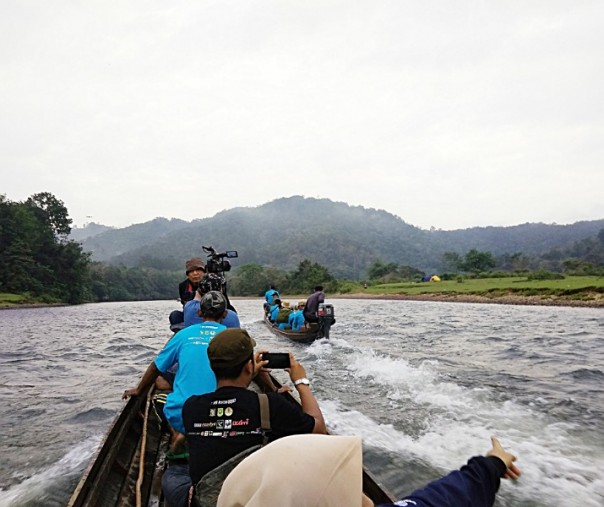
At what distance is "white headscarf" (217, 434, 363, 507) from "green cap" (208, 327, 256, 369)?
1.30 m

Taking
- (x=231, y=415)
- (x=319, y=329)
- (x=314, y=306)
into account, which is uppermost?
(x=231, y=415)

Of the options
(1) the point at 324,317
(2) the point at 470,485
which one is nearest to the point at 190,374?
(2) the point at 470,485

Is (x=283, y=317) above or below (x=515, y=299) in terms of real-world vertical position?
above

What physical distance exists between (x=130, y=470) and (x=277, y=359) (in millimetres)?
2831

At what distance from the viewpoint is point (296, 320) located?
18.8 metres

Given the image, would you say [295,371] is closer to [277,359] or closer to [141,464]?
[277,359]

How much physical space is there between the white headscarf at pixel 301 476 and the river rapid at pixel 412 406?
4.98 meters

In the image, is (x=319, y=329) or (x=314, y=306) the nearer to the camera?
(x=319, y=329)

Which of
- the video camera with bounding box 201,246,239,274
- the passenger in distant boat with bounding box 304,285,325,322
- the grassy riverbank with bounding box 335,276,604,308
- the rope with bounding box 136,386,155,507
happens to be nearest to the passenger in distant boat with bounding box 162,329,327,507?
the rope with bounding box 136,386,155,507

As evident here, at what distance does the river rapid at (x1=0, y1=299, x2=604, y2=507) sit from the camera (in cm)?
607

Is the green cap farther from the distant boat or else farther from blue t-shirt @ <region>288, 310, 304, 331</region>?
blue t-shirt @ <region>288, 310, 304, 331</region>

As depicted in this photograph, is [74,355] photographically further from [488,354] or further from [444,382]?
[488,354]

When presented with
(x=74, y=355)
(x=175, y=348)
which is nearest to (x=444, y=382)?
(x=175, y=348)

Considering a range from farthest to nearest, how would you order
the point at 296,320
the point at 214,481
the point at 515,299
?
the point at 515,299, the point at 296,320, the point at 214,481
